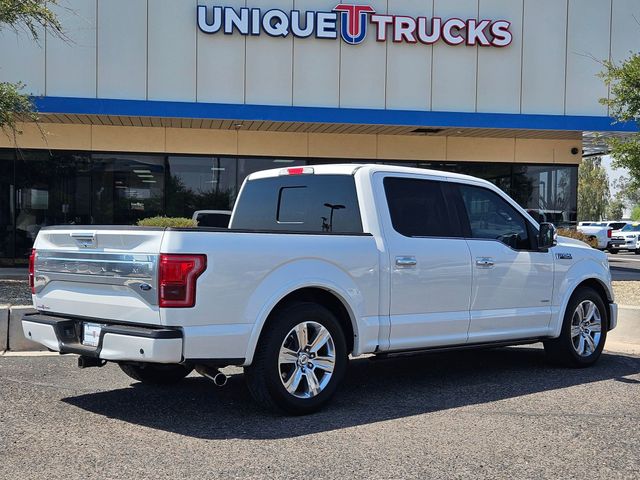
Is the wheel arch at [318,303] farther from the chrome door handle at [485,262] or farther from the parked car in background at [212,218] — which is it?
the parked car in background at [212,218]

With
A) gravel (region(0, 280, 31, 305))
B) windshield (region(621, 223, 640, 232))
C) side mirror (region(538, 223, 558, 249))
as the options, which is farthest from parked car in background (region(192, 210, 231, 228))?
windshield (region(621, 223, 640, 232))

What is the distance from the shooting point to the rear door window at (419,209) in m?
6.25

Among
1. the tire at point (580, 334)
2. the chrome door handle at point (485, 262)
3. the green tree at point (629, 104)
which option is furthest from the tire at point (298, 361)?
the green tree at point (629, 104)

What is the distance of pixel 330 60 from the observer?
1667 centimetres

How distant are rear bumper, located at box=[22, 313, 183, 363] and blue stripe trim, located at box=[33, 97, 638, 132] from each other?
10678 mm

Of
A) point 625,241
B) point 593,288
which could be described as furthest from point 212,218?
point 625,241

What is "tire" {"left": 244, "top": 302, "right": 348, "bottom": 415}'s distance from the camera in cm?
527

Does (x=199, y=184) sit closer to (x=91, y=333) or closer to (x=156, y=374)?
(x=156, y=374)

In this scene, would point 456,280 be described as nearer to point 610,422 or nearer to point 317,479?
point 610,422

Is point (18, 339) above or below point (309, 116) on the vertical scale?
below

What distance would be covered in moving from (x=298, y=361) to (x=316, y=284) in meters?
0.61

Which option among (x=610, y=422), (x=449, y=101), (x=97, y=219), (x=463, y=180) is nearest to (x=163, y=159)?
(x=97, y=219)

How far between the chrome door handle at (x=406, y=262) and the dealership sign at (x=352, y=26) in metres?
11.6

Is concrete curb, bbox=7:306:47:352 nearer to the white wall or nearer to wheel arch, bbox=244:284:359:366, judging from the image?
wheel arch, bbox=244:284:359:366
